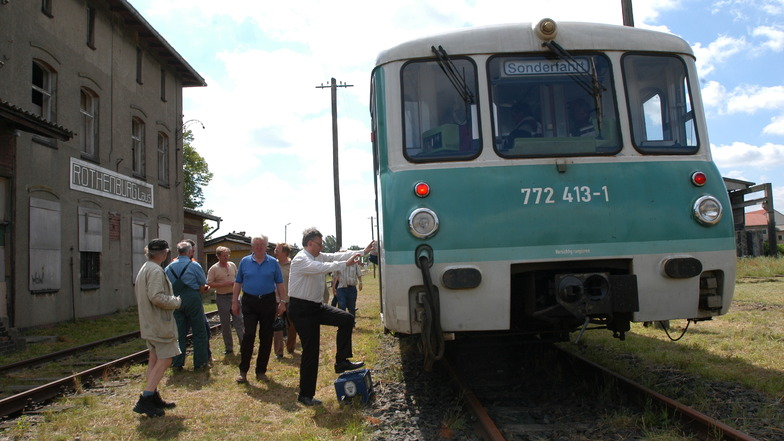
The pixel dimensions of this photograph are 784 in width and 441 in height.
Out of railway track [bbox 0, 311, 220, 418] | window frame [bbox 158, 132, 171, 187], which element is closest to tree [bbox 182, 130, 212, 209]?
window frame [bbox 158, 132, 171, 187]

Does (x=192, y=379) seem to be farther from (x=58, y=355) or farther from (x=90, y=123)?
(x=90, y=123)

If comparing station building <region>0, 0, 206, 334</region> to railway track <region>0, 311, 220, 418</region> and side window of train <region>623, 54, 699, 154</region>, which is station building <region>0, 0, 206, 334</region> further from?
side window of train <region>623, 54, 699, 154</region>

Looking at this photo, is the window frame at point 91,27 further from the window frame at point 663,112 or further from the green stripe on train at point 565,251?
the window frame at point 663,112

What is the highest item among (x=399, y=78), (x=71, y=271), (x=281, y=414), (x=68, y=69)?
(x=68, y=69)

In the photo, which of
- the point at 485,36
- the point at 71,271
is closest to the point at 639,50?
the point at 485,36

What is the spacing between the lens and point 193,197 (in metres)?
54.1

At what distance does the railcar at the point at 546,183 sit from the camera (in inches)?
195

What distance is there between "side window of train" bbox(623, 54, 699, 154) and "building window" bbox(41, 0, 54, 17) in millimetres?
14081

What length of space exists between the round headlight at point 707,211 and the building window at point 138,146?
17951mm

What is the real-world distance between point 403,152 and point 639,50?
7.33 ft

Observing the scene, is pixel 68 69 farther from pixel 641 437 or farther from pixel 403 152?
pixel 641 437

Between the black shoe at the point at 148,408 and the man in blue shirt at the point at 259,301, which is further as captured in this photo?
the man in blue shirt at the point at 259,301

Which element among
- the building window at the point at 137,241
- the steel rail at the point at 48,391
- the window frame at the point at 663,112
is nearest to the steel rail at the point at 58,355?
the steel rail at the point at 48,391

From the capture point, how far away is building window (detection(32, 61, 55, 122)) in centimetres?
1459
